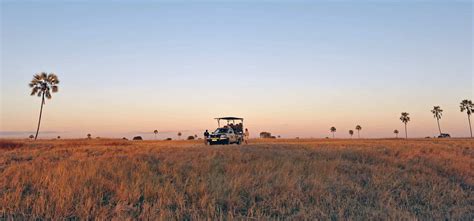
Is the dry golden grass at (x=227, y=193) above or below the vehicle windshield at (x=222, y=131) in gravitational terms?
below

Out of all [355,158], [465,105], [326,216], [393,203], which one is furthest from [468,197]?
[465,105]

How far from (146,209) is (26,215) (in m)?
2.25

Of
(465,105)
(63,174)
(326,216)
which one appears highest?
(465,105)

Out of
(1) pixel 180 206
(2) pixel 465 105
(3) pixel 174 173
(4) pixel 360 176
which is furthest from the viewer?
(2) pixel 465 105

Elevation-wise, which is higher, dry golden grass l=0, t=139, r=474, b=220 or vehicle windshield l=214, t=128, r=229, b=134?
vehicle windshield l=214, t=128, r=229, b=134

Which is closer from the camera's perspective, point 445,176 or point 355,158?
point 445,176

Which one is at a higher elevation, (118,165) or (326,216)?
(118,165)

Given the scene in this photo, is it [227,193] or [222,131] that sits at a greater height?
[222,131]

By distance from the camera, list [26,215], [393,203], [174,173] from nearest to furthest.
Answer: [26,215] < [393,203] < [174,173]

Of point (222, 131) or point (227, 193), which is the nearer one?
point (227, 193)

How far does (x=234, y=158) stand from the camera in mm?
15000

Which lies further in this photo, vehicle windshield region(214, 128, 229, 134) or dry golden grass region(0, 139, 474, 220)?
vehicle windshield region(214, 128, 229, 134)

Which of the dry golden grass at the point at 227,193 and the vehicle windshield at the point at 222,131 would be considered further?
the vehicle windshield at the point at 222,131

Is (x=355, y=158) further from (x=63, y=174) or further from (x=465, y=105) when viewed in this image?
(x=465, y=105)
